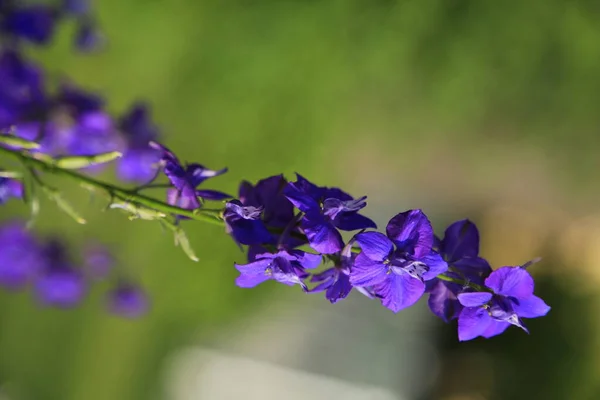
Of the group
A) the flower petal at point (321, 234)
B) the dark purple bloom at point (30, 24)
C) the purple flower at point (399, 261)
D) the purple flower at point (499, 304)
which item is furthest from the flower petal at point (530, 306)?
the dark purple bloom at point (30, 24)

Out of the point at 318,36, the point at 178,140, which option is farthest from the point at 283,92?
the point at 178,140

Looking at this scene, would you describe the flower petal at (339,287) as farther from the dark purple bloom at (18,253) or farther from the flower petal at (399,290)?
the dark purple bloom at (18,253)

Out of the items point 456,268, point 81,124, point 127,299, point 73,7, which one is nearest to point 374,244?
point 456,268

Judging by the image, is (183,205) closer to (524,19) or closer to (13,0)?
(13,0)

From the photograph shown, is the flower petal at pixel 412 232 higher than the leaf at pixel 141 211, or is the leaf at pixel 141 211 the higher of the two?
the flower petal at pixel 412 232

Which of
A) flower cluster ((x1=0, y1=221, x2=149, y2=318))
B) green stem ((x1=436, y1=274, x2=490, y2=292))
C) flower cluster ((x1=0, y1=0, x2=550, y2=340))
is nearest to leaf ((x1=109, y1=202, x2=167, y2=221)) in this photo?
flower cluster ((x1=0, y1=0, x2=550, y2=340))

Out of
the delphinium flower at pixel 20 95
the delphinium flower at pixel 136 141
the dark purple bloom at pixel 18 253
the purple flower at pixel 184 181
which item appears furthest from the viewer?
the dark purple bloom at pixel 18 253
